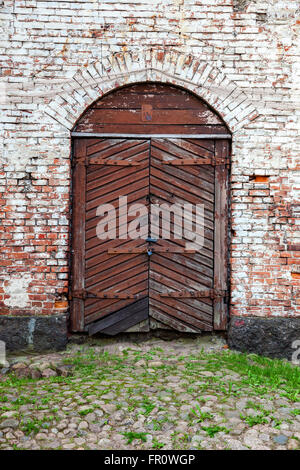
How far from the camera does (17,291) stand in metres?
4.48

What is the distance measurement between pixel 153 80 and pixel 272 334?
3174 millimetres

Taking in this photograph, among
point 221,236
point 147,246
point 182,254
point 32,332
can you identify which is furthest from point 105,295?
point 221,236

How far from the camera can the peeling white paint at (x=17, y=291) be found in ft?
14.7

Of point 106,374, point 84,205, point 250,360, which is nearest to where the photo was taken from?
point 106,374

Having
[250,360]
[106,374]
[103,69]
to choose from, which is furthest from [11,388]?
[103,69]

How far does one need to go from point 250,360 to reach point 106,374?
1572 millimetres

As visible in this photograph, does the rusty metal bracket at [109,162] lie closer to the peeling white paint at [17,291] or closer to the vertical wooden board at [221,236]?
the vertical wooden board at [221,236]

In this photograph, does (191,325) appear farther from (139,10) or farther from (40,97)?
(139,10)

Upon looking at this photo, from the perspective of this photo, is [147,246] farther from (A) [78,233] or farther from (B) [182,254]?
(A) [78,233]

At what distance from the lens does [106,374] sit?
3.90 meters

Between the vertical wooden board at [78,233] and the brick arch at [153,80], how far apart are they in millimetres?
361

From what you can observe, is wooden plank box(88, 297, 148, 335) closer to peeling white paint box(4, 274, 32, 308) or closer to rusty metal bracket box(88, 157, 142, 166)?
peeling white paint box(4, 274, 32, 308)

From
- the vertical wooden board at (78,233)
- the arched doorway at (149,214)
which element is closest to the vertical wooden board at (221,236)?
the arched doorway at (149,214)

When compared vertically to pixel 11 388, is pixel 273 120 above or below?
above
